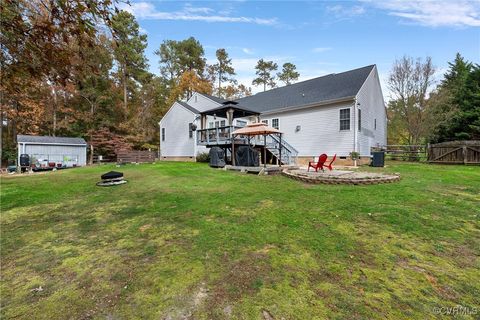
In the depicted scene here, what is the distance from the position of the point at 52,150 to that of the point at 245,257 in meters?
25.1

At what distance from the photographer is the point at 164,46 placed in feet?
121

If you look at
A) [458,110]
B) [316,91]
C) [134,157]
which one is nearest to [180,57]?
[134,157]

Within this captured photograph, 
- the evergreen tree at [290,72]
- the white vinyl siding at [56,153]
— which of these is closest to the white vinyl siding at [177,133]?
the white vinyl siding at [56,153]

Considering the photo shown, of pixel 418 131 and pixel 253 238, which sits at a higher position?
pixel 418 131

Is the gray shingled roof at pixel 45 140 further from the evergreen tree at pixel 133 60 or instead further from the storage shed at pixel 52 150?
the evergreen tree at pixel 133 60

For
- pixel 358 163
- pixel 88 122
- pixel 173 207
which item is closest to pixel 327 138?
pixel 358 163

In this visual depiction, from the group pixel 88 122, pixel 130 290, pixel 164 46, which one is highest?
pixel 164 46

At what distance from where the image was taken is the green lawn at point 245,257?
96.8 inches

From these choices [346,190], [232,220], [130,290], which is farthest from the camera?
[346,190]

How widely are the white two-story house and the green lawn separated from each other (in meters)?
9.15

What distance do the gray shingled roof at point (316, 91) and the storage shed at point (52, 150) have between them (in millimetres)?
17243

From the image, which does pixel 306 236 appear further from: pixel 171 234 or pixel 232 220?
pixel 171 234

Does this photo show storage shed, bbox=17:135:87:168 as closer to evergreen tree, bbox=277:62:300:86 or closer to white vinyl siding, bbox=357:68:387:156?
white vinyl siding, bbox=357:68:387:156

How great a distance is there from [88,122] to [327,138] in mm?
26857
